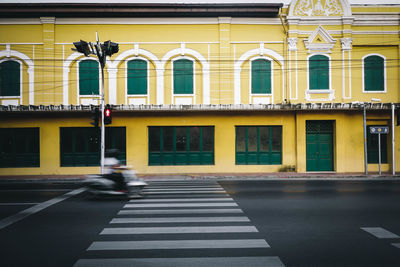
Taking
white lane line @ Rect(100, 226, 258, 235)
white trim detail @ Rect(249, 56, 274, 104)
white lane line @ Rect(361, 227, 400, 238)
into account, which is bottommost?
white lane line @ Rect(361, 227, 400, 238)

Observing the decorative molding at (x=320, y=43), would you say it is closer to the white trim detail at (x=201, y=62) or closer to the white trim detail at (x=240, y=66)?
the white trim detail at (x=240, y=66)

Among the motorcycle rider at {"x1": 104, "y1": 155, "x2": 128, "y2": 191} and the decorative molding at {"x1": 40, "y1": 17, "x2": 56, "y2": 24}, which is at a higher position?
the decorative molding at {"x1": 40, "y1": 17, "x2": 56, "y2": 24}

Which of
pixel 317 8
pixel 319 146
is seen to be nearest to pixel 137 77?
pixel 317 8

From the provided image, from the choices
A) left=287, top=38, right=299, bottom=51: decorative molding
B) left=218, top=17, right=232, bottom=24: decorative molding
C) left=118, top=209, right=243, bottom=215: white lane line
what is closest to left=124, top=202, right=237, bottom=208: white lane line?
left=118, top=209, right=243, bottom=215: white lane line

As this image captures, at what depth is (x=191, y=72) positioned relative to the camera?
18609mm

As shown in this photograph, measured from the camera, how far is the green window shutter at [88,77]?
18500mm

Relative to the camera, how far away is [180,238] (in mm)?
6191

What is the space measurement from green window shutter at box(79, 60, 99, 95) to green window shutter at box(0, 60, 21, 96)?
346cm

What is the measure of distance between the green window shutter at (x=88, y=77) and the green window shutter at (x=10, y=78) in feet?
11.4

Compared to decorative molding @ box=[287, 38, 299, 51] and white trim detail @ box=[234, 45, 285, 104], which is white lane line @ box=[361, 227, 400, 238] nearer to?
white trim detail @ box=[234, 45, 285, 104]

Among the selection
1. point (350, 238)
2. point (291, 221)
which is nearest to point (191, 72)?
point (291, 221)

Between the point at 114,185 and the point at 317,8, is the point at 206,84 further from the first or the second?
the point at 114,185

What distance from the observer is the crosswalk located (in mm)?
5059

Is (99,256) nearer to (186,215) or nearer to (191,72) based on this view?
(186,215)
